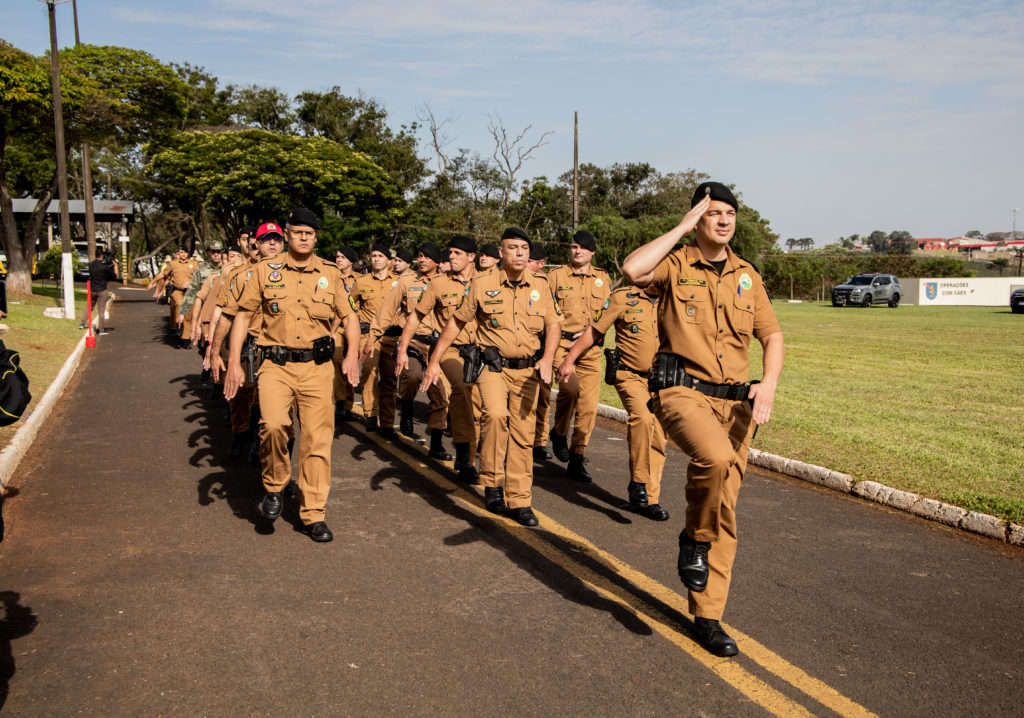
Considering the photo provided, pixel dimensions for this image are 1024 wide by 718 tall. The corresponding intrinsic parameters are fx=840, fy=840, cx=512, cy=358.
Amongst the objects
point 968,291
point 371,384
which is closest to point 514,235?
point 371,384

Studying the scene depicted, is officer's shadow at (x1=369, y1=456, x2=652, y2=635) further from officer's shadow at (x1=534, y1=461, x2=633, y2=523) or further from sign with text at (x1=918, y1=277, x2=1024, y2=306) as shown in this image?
sign with text at (x1=918, y1=277, x2=1024, y2=306)

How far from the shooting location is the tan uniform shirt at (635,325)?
6.86 meters

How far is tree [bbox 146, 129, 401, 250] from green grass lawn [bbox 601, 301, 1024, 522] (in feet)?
91.5

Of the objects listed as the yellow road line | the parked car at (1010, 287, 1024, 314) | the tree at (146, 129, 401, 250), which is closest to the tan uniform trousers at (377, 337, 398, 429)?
the yellow road line

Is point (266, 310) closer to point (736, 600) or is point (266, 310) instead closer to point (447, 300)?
point (447, 300)

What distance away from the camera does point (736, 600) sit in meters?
4.62

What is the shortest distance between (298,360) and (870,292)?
143 ft

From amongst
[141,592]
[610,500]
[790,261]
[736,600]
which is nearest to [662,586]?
[736,600]

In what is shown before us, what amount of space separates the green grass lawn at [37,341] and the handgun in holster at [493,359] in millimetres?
4775

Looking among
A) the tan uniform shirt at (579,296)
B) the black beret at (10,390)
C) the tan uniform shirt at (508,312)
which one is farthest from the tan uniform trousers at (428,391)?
the black beret at (10,390)

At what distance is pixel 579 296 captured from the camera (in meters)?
8.15

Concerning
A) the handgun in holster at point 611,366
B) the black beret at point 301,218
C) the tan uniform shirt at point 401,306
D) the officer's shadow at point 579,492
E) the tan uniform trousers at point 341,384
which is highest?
the black beret at point 301,218

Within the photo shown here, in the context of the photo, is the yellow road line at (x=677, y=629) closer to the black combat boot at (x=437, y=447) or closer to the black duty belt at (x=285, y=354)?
the black combat boot at (x=437, y=447)

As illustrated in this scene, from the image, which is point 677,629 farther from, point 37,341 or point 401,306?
point 37,341
